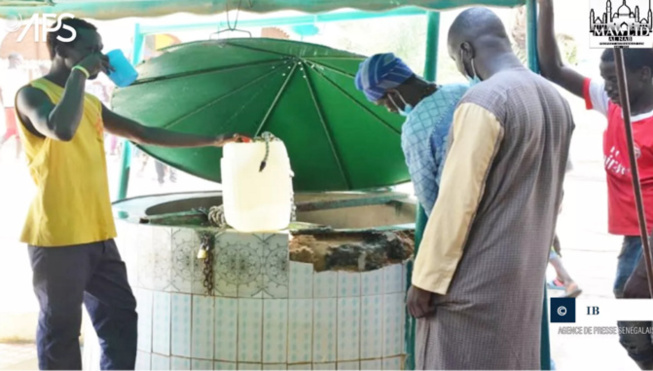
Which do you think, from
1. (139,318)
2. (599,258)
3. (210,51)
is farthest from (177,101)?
(599,258)

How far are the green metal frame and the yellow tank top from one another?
2.15 ft

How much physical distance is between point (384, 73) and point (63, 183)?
114cm

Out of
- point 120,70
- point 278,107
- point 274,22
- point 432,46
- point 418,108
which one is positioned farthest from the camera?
point 278,107

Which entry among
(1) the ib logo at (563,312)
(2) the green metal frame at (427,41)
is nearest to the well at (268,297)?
(2) the green metal frame at (427,41)

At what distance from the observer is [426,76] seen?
3283mm

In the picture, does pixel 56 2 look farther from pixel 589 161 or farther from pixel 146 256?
pixel 589 161

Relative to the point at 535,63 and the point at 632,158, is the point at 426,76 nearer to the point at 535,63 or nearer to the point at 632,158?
the point at 535,63

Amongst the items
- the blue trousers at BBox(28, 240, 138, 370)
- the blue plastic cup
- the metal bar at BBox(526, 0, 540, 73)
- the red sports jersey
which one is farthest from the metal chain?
the red sports jersey

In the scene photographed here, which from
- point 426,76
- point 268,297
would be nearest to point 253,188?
point 268,297

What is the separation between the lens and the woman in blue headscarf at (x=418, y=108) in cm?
279

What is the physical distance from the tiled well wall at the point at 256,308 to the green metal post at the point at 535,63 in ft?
1.75

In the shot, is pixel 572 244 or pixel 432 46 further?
pixel 572 244

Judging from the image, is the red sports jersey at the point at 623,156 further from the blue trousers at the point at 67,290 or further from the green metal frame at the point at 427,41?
the blue trousers at the point at 67,290

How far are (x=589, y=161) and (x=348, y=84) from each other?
1.08m
